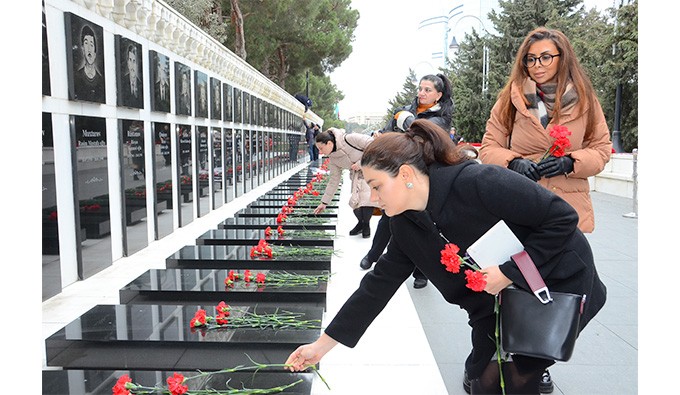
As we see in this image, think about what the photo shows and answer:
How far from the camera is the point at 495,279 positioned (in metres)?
1.92

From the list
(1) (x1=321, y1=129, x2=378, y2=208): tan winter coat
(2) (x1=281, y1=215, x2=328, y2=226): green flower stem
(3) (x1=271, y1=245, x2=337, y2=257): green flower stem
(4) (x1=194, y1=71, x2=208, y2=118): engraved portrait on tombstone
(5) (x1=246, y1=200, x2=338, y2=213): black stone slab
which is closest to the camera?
(3) (x1=271, y1=245, x2=337, y2=257): green flower stem

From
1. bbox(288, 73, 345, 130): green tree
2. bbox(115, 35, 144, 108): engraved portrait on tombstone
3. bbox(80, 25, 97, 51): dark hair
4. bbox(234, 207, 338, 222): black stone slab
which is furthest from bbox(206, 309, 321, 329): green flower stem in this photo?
bbox(288, 73, 345, 130): green tree

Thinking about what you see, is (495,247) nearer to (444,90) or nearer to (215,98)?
(444,90)

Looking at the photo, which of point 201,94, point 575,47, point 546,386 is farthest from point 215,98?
point 575,47

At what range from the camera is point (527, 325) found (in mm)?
1871

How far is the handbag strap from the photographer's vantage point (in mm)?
1855

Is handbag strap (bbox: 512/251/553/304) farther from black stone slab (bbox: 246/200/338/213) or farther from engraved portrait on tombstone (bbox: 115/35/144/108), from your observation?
black stone slab (bbox: 246/200/338/213)

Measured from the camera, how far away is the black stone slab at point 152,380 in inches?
107

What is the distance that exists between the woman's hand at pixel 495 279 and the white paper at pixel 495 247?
0.13 ft

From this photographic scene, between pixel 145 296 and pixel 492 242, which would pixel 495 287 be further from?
pixel 145 296

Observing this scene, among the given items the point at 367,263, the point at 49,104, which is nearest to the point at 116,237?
the point at 49,104

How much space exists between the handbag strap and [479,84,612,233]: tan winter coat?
3.60 feet

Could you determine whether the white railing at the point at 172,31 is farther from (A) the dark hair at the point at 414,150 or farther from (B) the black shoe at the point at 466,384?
(B) the black shoe at the point at 466,384

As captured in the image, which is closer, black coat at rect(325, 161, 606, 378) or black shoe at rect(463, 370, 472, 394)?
black coat at rect(325, 161, 606, 378)
